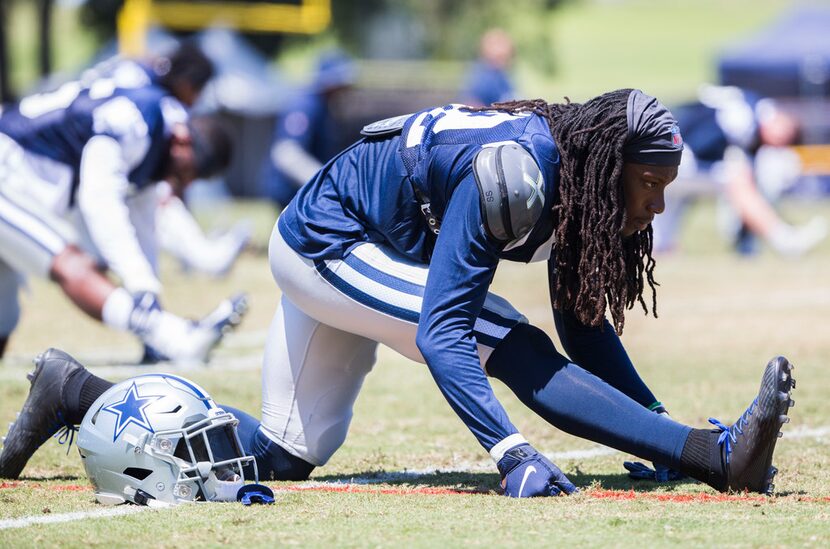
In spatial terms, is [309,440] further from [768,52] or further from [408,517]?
[768,52]

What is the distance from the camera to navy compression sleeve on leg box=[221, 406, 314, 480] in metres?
4.68

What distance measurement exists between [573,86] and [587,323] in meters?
43.3

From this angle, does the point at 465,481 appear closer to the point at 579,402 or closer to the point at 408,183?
the point at 579,402

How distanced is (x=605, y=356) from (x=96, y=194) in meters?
3.75

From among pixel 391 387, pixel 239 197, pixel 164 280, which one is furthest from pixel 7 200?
pixel 239 197

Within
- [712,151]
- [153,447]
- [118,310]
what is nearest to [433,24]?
[712,151]

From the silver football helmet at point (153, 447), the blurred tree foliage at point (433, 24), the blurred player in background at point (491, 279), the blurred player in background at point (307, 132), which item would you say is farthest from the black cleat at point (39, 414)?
the blurred tree foliage at point (433, 24)

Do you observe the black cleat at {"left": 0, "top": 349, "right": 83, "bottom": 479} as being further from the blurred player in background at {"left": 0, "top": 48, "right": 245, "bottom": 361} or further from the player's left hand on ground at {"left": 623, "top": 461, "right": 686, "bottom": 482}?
the blurred player in background at {"left": 0, "top": 48, "right": 245, "bottom": 361}

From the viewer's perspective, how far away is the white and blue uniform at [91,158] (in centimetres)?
732

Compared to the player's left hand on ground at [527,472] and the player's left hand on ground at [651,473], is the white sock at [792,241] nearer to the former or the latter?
the player's left hand on ground at [651,473]

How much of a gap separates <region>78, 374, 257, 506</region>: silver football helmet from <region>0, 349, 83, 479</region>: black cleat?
0.34m

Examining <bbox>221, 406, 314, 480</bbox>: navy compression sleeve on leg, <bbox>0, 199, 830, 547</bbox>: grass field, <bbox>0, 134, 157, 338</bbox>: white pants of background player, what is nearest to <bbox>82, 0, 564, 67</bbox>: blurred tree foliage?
<bbox>0, 199, 830, 547</bbox>: grass field

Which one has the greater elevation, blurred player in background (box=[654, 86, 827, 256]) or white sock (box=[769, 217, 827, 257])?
blurred player in background (box=[654, 86, 827, 256])

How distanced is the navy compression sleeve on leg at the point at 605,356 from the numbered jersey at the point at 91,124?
140 inches
